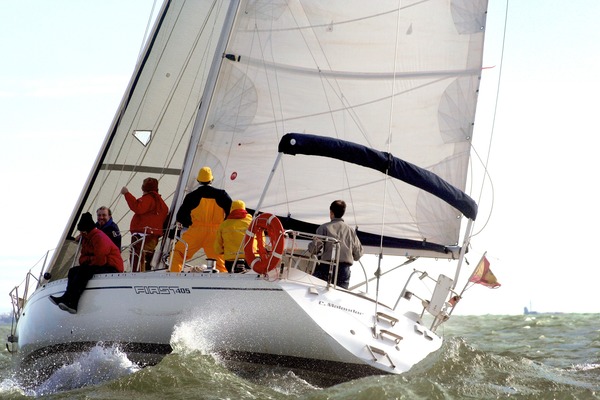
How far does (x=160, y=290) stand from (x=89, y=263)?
1340 mm

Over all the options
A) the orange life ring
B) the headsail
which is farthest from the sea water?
the headsail

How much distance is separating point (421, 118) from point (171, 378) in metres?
6.03

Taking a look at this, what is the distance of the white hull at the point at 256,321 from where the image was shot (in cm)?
937

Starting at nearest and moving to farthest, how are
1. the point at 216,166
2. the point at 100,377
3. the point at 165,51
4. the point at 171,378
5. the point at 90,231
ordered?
the point at 171,378
the point at 100,377
the point at 90,231
the point at 216,166
the point at 165,51

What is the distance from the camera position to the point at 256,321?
9422 mm

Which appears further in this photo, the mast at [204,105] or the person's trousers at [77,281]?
the mast at [204,105]

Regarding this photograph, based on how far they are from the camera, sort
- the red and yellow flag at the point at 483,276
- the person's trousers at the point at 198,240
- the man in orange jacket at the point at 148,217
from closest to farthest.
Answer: the person's trousers at the point at 198,240
the red and yellow flag at the point at 483,276
the man in orange jacket at the point at 148,217

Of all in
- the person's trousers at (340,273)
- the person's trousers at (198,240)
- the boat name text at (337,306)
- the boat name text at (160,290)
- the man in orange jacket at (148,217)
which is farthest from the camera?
the man in orange jacket at (148,217)

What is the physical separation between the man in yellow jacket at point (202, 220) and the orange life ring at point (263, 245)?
2.80ft

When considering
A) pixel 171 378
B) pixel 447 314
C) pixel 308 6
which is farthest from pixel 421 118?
pixel 171 378

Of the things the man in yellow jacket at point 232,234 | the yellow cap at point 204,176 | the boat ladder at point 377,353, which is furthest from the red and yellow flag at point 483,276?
the yellow cap at point 204,176

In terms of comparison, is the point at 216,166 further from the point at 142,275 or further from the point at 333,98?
the point at 142,275

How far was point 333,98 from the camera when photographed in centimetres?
1340

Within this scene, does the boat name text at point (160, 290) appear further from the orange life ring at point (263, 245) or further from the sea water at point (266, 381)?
the orange life ring at point (263, 245)
